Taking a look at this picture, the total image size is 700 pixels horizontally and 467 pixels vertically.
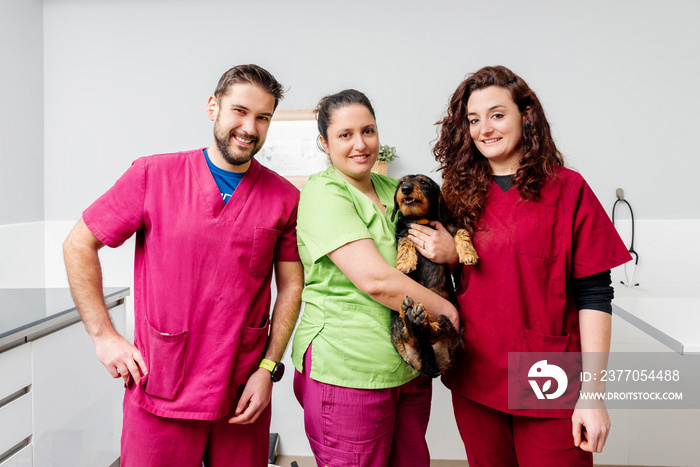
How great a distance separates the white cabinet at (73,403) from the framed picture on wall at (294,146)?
1.22m

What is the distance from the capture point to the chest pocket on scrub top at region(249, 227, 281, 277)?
4.43 ft

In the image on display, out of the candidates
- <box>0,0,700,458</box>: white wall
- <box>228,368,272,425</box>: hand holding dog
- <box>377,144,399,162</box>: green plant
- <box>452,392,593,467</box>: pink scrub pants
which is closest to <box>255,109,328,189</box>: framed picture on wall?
<box>0,0,700,458</box>: white wall

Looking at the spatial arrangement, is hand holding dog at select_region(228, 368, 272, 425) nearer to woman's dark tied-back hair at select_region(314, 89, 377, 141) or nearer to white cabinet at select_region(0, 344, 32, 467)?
woman's dark tied-back hair at select_region(314, 89, 377, 141)

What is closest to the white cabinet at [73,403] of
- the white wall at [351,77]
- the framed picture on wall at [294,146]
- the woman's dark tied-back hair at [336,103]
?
the white wall at [351,77]

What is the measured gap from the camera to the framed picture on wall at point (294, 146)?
9.27 ft

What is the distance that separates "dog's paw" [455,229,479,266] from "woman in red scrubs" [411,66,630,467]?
0.07 feet

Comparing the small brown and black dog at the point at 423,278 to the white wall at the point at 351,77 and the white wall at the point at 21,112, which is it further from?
the white wall at the point at 21,112

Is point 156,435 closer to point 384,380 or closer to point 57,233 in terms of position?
point 384,380

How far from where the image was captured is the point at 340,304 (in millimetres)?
1315

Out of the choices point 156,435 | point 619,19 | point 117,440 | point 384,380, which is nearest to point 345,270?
point 384,380

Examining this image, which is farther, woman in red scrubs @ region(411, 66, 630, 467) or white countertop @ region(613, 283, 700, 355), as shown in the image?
white countertop @ region(613, 283, 700, 355)

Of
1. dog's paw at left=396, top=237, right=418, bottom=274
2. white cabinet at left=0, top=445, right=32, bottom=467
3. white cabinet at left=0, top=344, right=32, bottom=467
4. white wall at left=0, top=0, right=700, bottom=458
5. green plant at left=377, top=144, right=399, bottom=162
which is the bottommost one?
white cabinet at left=0, top=445, right=32, bottom=467

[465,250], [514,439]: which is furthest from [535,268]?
[514,439]

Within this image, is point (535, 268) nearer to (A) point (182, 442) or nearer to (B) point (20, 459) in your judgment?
(A) point (182, 442)
